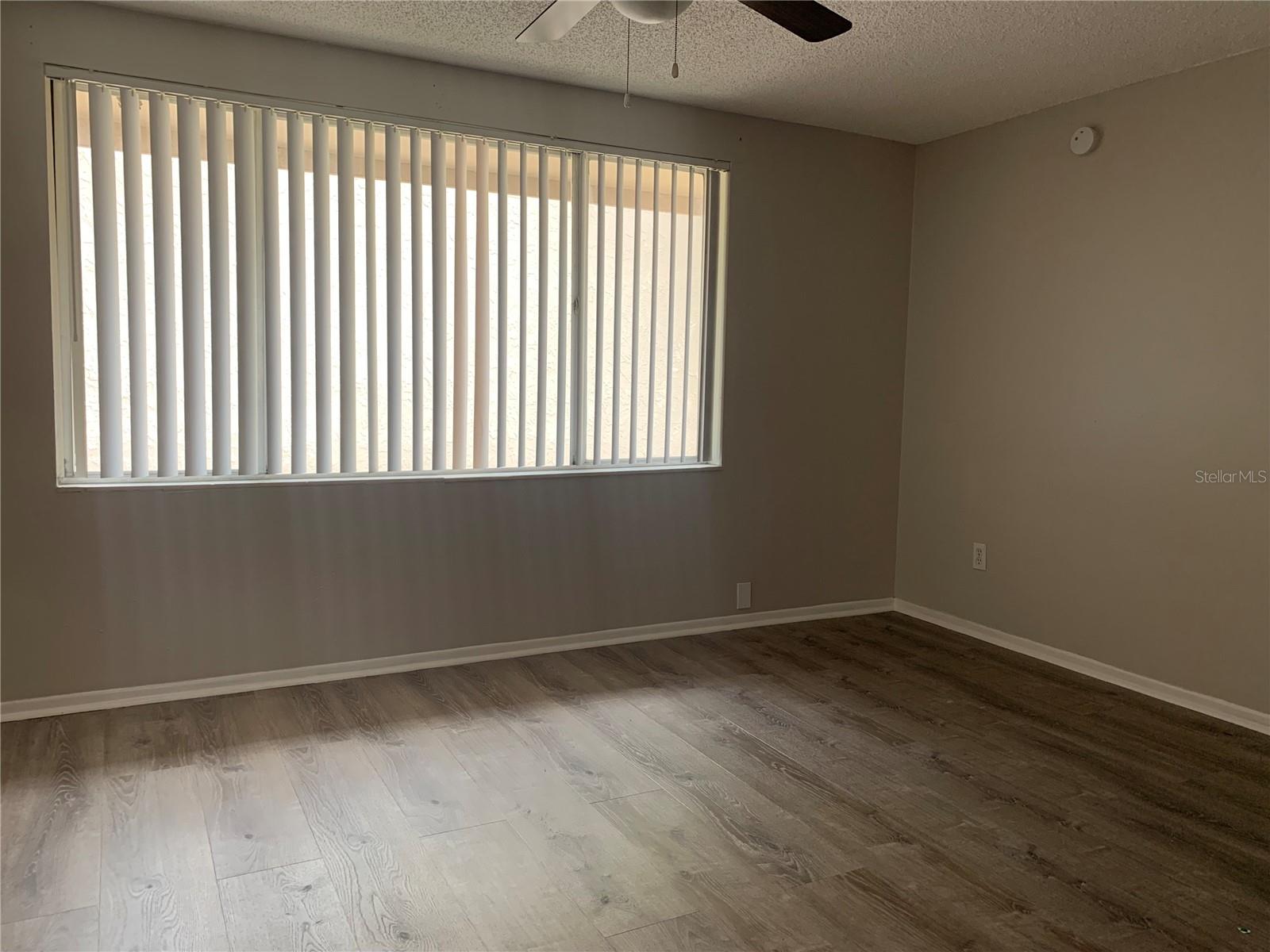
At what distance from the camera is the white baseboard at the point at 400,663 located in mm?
3285

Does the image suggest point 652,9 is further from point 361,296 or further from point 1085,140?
point 1085,140

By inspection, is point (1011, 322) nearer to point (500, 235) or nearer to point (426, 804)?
point (500, 235)

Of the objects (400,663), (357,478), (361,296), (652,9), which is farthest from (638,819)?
(361,296)

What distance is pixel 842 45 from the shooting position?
3346 millimetres

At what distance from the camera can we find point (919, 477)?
15.9 feet

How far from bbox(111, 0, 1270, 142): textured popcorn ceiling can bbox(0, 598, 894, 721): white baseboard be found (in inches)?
93.6

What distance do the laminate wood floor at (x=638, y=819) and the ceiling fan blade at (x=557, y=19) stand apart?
7.13 ft

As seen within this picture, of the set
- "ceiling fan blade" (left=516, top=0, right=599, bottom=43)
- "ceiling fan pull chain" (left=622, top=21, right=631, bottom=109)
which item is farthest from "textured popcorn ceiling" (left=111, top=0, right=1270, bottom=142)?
"ceiling fan blade" (left=516, top=0, right=599, bottom=43)

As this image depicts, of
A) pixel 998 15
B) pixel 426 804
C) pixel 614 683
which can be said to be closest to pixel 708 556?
pixel 614 683

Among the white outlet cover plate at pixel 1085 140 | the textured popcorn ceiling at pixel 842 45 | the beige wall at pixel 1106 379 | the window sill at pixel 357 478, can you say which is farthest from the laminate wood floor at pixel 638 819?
the textured popcorn ceiling at pixel 842 45

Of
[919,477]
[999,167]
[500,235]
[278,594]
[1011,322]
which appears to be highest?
[999,167]

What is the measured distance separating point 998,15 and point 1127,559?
2176 mm

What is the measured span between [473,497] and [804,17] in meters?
2.30

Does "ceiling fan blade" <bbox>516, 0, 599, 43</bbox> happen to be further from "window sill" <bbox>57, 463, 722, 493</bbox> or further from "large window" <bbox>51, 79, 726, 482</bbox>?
"window sill" <bbox>57, 463, 722, 493</bbox>
